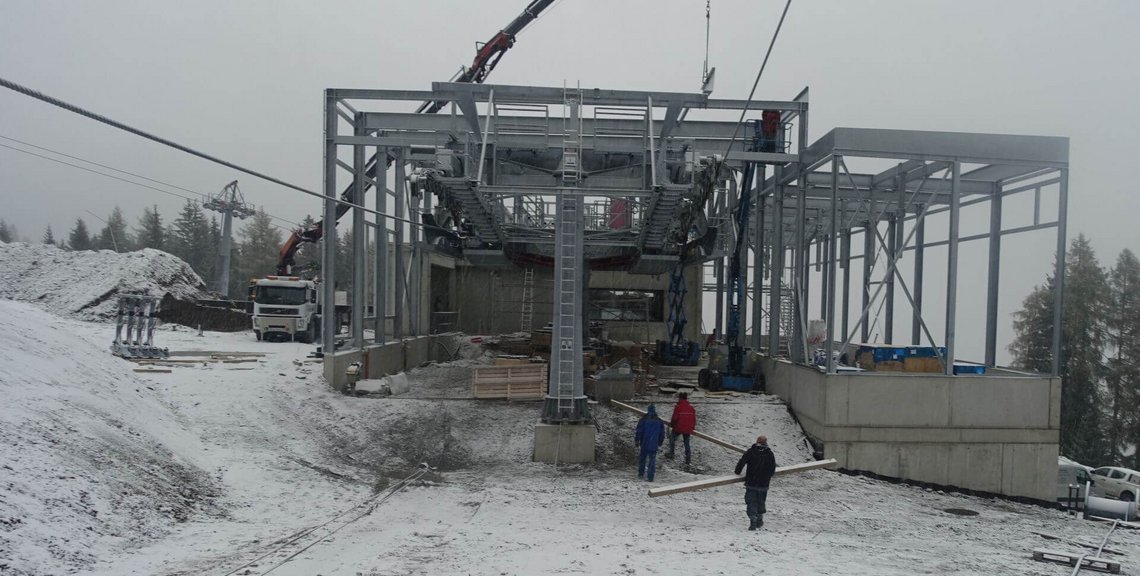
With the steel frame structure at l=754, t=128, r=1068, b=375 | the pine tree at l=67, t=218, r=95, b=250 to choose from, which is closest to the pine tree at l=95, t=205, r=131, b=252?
the pine tree at l=67, t=218, r=95, b=250

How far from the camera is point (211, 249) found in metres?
79.6

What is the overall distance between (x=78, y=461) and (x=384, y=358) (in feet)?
38.1

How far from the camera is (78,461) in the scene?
25.5ft

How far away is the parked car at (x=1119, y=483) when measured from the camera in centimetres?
2209

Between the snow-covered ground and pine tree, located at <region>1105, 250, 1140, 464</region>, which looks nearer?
the snow-covered ground

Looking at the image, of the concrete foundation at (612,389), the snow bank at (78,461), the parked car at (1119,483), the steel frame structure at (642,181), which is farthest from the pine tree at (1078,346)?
the snow bank at (78,461)

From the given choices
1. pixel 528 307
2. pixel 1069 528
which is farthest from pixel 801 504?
pixel 528 307

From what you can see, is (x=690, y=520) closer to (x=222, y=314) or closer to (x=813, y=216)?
(x=813, y=216)

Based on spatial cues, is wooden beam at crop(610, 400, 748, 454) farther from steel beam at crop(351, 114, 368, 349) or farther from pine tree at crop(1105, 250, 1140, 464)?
pine tree at crop(1105, 250, 1140, 464)

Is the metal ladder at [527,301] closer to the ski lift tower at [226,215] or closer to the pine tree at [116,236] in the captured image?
the ski lift tower at [226,215]

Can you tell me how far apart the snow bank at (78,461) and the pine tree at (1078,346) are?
3677 centimetres

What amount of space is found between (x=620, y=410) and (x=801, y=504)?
5.36 m

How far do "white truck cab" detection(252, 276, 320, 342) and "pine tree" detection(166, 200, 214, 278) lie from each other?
57490 millimetres

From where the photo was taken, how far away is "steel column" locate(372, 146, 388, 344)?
59.8 feet
